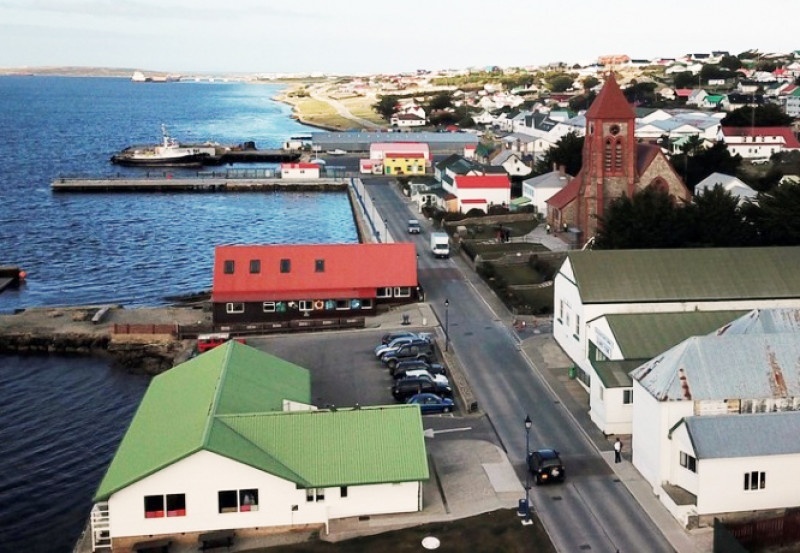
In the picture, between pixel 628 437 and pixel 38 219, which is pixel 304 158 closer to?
pixel 38 219

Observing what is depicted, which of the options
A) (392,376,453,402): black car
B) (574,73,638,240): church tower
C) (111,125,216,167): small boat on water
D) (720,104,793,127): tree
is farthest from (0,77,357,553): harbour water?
(720,104,793,127): tree

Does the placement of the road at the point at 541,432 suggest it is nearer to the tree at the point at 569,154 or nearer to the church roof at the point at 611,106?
the church roof at the point at 611,106

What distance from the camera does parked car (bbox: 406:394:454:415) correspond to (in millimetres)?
37000

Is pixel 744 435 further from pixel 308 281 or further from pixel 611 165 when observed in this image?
pixel 611 165

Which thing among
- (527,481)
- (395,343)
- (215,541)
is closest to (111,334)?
(395,343)

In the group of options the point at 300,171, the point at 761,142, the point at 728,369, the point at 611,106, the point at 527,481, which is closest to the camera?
the point at 527,481

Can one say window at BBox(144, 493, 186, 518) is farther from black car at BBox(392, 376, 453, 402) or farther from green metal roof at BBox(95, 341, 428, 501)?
black car at BBox(392, 376, 453, 402)

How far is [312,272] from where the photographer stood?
52.5 m

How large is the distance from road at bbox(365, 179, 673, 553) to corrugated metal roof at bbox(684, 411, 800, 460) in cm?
294

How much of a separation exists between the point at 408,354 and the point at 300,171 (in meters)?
80.7

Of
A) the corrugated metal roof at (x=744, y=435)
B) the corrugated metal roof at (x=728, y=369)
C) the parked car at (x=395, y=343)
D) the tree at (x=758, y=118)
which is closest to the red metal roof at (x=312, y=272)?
the parked car at (x=395, y=343)

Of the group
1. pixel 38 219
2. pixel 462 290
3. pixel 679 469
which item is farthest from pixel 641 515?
pixel 38 219

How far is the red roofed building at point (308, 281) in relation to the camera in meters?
50.9

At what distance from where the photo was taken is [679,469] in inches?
1144
